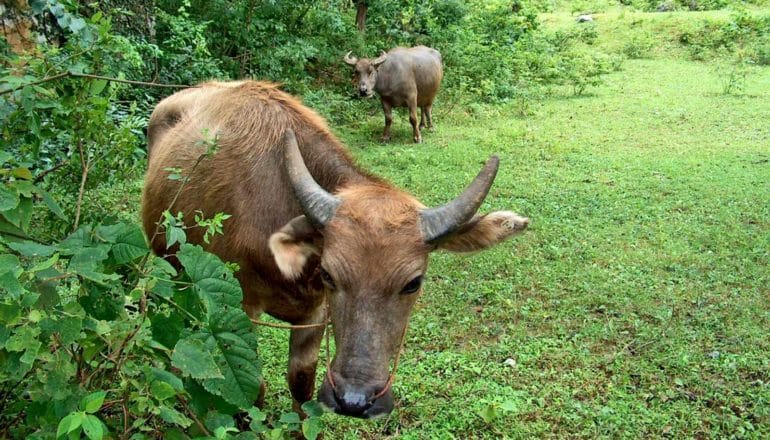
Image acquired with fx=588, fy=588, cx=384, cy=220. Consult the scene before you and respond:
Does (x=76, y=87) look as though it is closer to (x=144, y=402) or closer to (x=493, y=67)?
(x=144, y=402)

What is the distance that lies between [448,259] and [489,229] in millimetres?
3207

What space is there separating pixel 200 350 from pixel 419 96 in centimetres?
1076

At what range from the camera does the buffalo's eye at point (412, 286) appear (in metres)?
2.69

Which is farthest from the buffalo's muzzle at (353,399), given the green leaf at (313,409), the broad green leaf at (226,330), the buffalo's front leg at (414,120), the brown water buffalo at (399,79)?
the brown water buffalo at (399,79)

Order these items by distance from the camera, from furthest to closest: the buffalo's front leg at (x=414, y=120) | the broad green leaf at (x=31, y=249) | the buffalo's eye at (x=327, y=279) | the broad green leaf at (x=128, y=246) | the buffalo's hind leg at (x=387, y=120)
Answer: the buffalo's hind leg at (x=387, y=120) → the buffalo's front leg at (x=414, y=120) → the buffalo's eye at (x=327, y=279) → the broad green leaf at (x=128, y=246) → the broad green leaf at (x=31, y=249)

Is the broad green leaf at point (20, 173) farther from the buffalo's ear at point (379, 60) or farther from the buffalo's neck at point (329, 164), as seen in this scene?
the buffalo's ear at point (379, 60)

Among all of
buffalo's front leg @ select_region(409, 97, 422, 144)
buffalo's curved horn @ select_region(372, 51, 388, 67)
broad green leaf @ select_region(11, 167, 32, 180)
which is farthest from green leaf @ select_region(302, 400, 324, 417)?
buffalo's curved horn @ select_region(372, 51, 388, 67)

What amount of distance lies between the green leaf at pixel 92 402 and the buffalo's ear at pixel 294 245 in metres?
1.26

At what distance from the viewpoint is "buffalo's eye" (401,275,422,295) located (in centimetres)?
269

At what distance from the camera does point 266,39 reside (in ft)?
35.4

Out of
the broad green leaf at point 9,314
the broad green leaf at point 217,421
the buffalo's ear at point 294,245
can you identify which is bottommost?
the broad green leaf at point 217,421

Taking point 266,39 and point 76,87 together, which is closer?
point 76,87

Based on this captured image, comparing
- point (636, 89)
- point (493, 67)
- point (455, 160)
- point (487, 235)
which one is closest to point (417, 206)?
point (487, 235)

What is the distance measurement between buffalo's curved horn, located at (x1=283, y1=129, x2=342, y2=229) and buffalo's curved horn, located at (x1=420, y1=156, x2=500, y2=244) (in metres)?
0.45
